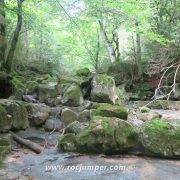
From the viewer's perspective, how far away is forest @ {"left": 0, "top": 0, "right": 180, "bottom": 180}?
242 inches

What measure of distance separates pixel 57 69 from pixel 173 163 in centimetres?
1317

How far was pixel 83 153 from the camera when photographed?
658 centimetres

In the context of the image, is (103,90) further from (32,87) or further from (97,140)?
(97,140)

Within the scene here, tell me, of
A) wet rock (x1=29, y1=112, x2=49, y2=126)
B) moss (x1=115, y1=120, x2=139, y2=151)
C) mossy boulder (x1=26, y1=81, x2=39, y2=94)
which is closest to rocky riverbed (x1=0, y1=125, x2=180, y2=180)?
moss (x1=115, y1=120, x2=139, y2=151)

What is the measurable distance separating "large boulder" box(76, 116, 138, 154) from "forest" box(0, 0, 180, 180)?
21 millimetres

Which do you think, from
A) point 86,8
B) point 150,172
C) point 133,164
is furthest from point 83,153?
point 86,8

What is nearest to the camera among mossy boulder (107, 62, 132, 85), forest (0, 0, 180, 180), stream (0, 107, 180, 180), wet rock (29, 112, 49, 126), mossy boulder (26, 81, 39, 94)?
stream (0, 107, 180, 180)

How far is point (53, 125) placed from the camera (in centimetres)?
895

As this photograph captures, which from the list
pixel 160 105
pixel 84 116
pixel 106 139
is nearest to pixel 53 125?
pixel 84 116

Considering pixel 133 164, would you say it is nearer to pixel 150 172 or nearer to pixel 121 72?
pixel 150 172

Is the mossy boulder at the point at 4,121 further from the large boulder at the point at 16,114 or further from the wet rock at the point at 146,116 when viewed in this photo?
the wet rock at the point at 146,116

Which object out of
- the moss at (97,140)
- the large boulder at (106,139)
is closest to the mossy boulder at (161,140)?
the large boulder at (106,139)

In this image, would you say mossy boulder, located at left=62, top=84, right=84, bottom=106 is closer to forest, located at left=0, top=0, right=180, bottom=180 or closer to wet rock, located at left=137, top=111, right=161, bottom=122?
forest, located at left=0, top=0, right=180, bottom=180

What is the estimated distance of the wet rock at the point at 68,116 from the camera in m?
9.34
